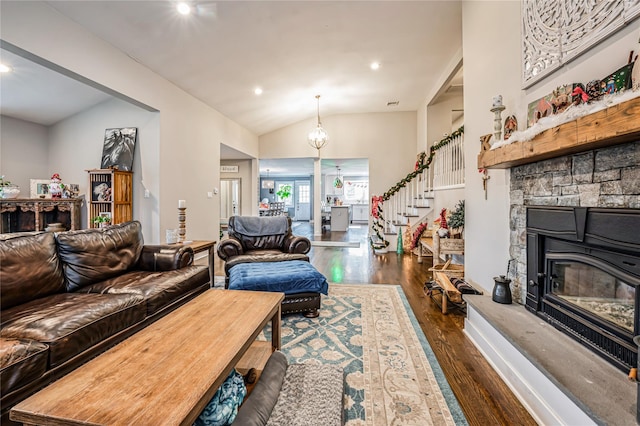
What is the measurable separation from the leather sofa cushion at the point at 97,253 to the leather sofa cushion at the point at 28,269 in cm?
7

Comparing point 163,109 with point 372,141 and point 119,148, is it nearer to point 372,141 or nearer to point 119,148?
point 119,148

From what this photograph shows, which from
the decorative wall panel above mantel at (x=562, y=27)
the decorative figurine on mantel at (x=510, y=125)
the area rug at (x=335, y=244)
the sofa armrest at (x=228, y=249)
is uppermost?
the decorative wall panel above mantel at (x=562, y=27)

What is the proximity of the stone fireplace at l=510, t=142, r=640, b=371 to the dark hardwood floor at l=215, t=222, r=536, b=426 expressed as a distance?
54 cm

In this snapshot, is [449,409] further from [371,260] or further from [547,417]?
[371,260]

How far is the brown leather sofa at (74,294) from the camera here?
1366 mm

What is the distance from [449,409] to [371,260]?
3977 millimetres

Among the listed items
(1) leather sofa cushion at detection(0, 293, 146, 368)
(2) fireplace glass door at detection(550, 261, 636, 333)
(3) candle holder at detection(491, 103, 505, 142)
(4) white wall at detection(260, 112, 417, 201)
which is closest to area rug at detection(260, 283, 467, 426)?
(2) fireplace glass door at detection(550, 261, 636, 333)

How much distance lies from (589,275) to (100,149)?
19.3ft

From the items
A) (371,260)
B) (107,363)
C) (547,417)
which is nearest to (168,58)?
(107,363)

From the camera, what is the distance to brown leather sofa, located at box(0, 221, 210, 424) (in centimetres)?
137

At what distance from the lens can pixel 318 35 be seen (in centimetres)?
381

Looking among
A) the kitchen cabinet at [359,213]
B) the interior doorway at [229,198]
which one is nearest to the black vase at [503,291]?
the interior doorway at [229,198]

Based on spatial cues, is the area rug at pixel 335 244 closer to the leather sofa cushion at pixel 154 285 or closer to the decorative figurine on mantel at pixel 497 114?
A: the leather sofa cushion at pixel 154 285

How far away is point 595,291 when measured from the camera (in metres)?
1.66
